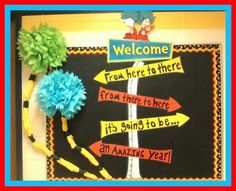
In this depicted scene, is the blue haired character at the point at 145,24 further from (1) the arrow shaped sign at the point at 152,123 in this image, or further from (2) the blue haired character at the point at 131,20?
(1) the arrow shaped sign at the point at 152,123

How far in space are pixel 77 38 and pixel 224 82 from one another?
28.5 inches

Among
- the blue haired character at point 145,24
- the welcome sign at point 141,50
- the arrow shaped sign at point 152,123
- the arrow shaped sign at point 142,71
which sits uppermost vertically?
the blue haired character at point 145,24

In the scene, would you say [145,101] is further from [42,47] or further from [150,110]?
[42,47]

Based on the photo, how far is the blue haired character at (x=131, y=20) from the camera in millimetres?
1319

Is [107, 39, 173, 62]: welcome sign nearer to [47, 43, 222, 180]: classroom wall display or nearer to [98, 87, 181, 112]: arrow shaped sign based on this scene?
Answer: [47, 43, 222, 180]: classroom wall display

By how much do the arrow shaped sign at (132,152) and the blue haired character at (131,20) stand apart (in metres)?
0.52

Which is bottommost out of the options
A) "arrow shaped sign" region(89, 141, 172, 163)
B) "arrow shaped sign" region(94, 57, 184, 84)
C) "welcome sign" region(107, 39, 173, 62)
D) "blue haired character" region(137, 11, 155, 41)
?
"arrow shaped sign" region(89, 141, 172, 163)

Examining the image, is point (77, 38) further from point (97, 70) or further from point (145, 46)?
point (145, 46)

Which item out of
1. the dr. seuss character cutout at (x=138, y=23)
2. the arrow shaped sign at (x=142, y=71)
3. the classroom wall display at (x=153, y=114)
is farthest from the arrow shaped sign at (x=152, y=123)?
the dr. seuss character cutout at (x=138, y=23)

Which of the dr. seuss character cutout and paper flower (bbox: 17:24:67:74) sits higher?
the dr. seuss character cutout

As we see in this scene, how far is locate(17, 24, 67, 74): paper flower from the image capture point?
1.29m

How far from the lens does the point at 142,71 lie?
133 cm

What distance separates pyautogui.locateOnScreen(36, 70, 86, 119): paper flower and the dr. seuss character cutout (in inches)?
13.0

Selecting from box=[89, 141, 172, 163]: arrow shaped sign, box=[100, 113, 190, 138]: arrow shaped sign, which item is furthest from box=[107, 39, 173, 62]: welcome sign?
box=[89, 141, 172, 163]: arrow shaped sign
